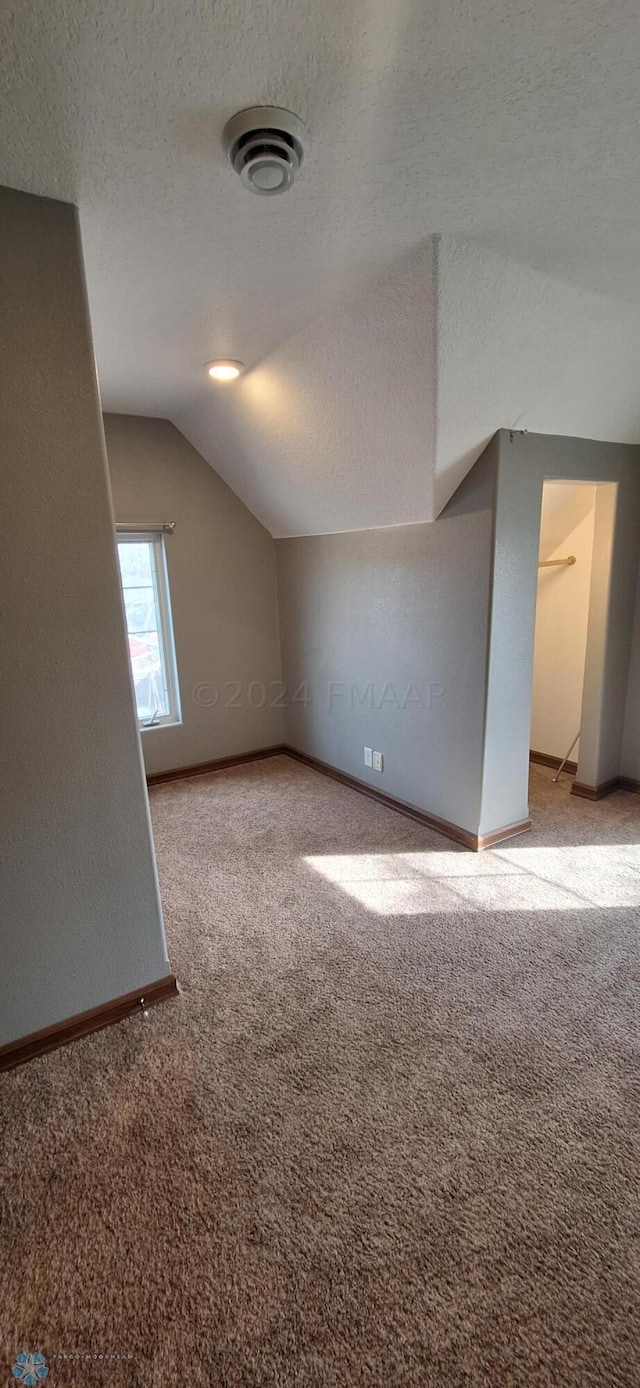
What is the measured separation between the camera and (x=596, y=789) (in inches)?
130

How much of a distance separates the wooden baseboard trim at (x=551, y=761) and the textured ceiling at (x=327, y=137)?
8.51 feet

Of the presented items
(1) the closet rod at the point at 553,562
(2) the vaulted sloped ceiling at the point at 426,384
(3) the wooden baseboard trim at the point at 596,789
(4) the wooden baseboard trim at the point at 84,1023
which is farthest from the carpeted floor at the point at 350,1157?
(1) the closet rod at the point at 553,562

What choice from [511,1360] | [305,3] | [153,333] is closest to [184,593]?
[153,333]

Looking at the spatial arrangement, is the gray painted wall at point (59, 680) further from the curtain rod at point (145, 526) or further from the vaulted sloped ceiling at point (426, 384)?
the curtain rod at point (145, 526)

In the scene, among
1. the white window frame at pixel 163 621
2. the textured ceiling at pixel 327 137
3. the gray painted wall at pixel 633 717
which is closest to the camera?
the textured ceiling at pixel 327 137

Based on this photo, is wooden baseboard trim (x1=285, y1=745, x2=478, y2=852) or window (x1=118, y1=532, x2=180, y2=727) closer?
wooden baseboard trim (x1=285, y1=745, x2=478, y2=852)

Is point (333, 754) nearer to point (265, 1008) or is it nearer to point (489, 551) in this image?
point (489, 551)

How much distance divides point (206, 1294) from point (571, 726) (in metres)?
3.33

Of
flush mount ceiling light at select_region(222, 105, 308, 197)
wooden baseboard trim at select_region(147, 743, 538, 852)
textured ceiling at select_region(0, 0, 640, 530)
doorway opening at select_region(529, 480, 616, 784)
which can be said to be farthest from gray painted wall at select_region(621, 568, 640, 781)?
flush mount ceiling light at select_region(222, 105, 308, 197)

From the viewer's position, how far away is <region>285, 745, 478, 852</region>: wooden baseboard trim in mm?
2807

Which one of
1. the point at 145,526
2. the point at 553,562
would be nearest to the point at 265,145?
the point at 145,526

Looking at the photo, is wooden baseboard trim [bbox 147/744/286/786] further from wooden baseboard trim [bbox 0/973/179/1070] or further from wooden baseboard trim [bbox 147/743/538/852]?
wooden baseboard trim [bbox 0/973/179/1070]

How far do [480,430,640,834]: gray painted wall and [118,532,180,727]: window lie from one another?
6.83 ft

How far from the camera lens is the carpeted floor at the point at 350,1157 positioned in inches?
42.0
